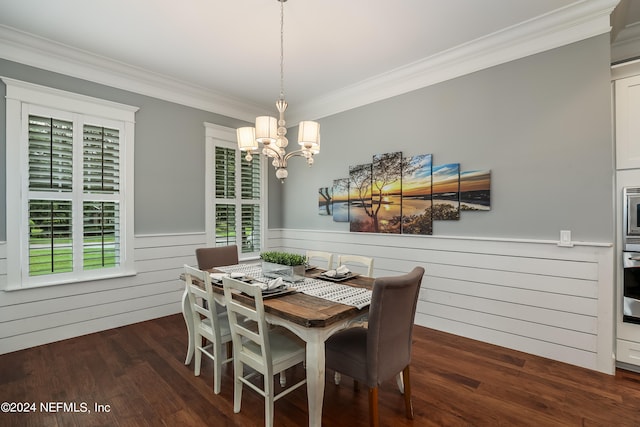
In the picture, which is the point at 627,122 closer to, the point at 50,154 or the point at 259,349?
the point at 259,349

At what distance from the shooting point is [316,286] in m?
2.24

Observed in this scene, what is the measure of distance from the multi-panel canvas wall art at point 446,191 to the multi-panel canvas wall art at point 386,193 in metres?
0.42

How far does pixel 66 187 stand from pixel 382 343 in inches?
134

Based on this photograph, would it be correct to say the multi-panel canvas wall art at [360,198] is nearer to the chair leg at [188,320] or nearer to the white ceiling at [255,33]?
the white ceiling at [255,33]

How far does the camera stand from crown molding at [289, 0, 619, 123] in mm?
2412

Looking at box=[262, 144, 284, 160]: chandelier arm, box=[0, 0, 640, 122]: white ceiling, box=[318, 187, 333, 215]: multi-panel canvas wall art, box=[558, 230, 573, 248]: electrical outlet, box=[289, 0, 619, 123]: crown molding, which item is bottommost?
box=[558, 230, 573, 248]: electrical outlet

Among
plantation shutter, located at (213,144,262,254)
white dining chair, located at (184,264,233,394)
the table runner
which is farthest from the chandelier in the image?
plantation shutter, located at (213,144,262,254)

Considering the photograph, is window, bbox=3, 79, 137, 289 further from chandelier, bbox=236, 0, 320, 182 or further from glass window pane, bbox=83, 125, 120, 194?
chandelier, bbox=236, 0, 320, 182

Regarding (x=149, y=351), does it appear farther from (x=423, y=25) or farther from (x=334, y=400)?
(x=423, y=25)

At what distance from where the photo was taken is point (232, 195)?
175 inches

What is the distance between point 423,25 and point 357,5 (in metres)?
0.67

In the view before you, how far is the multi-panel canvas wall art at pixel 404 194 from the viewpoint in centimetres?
Result: 305

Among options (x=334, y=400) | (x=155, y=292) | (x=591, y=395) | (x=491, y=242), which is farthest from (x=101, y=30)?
(x=591, y=395)

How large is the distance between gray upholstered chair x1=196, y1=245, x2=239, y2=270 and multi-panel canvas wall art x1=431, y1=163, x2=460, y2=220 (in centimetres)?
230
